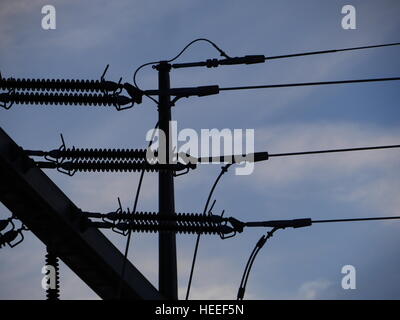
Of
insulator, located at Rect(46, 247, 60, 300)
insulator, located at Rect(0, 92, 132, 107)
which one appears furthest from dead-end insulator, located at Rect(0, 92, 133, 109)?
insulator, located at Rect(46, 247, 60, 300)

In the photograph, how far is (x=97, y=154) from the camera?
1454 cm

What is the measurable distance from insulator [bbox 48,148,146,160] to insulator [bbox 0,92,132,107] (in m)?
0.68

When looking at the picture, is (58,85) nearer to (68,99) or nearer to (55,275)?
(68,99)

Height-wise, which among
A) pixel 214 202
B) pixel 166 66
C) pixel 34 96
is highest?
pixel 166 66

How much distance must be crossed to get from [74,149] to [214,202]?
86.4 inches

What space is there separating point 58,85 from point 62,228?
2.11 metres

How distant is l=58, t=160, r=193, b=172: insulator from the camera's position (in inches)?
571

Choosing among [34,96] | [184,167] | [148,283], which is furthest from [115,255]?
[34,96]

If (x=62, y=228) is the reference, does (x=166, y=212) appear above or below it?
Result: above

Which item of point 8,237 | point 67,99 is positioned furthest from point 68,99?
point 8,237

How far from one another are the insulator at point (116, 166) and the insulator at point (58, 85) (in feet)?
3.43

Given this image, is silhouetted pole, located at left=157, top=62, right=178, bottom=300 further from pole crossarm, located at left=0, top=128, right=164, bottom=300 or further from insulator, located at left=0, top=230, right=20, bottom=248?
insulator, located at left=0, top=230, right=20, bottom=248
